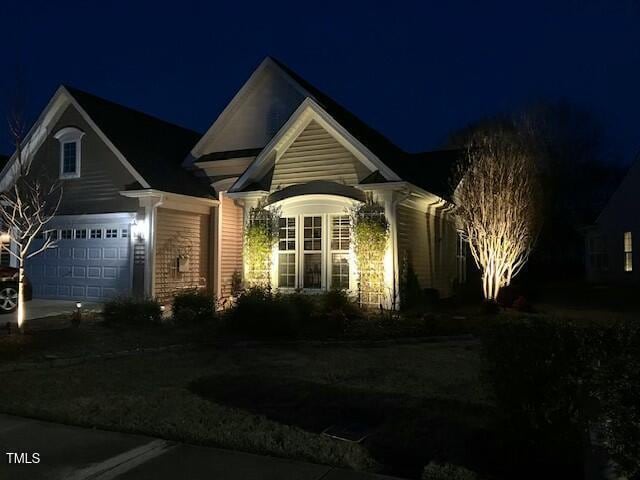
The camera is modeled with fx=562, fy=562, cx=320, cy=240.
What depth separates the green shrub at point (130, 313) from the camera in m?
11.5

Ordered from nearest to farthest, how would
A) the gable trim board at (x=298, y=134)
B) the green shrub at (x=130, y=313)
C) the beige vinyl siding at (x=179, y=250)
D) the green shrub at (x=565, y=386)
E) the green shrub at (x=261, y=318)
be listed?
the green shrub at (x=565, y=386), the green shrub at (x=261, y=318), the green shrub at (x=130, y=313), the gable trim board at (x=298, y=134), the beige vinyl siding at (x=179, y=250)

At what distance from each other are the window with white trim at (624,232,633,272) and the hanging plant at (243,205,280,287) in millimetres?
16833

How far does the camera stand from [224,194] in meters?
16.7

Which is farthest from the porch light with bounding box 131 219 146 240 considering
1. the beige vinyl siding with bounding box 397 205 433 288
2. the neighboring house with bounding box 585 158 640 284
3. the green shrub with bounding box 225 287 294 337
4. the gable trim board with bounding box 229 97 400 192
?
the neighboring house with bounding box 585 158 640 284

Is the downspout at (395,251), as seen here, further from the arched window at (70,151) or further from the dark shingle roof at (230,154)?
the arched window at (70,151)

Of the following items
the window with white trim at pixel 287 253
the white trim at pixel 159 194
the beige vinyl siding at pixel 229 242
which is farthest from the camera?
the beige vinyl siding at pixel 229 242

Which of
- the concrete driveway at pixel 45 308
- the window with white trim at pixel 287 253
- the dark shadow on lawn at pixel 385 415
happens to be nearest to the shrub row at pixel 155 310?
the concrete driveway at pixel 45 308

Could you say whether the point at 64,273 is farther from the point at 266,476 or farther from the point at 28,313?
the point at 266,476

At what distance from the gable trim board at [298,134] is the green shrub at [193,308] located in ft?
12.6

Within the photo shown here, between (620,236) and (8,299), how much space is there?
77.7 ft

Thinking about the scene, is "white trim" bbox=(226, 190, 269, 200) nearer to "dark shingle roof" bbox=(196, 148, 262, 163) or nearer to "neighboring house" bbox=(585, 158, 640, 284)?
"dark shingle roof" bbox=(196, 148, 262, 163)

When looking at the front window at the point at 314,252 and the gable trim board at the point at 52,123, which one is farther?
the gable trim board at the point at 52,123

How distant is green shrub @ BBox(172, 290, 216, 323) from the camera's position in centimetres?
1201

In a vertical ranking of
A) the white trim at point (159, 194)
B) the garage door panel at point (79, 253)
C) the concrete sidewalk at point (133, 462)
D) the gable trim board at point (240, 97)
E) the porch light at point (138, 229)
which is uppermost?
the gable trim board at point (240, 97)
